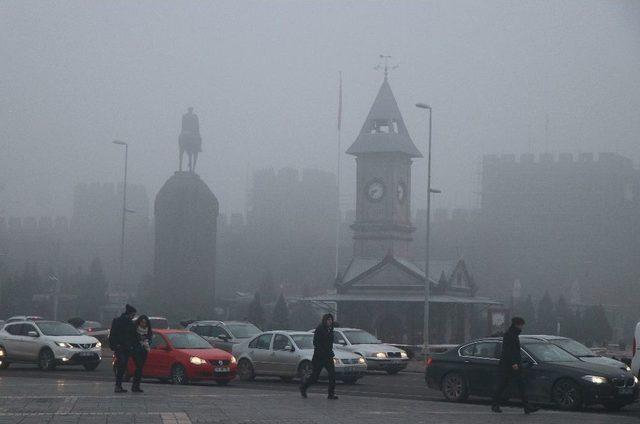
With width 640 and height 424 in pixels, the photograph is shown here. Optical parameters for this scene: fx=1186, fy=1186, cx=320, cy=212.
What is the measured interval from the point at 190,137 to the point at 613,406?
325 feet

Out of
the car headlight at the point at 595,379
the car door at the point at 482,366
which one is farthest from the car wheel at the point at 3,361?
the car headlight at the point at 595,379

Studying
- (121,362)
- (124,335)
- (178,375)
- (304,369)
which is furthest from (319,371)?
(304,369)

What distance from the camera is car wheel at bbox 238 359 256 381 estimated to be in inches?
1273

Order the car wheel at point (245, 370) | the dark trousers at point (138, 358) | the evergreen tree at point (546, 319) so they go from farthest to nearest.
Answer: the evergreen tree at point (546, 319), the car wheel at point (245, 370), the dark trousers at point (138, 358)

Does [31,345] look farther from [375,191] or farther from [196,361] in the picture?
[375,191]

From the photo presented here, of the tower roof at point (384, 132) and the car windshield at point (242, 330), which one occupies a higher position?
the tower roof at point (384, 132)

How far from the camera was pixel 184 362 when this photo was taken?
29.2 meters

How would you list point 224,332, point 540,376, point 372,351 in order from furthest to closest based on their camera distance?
point 224,332
point 372,351
point 540,376

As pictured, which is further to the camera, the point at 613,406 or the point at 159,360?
the point at 159,360

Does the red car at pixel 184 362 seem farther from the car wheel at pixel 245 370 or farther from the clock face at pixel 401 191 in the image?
the clock face at pixel 401 191

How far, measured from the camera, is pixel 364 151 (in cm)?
11356

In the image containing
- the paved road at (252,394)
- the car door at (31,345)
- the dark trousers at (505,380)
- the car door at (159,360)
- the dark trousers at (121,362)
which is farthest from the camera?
the car door at (31,345)

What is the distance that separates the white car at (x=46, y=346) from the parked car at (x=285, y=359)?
5.37 meters

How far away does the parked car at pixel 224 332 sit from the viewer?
36.9m
